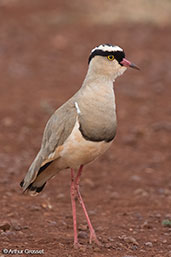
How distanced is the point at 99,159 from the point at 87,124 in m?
4.56

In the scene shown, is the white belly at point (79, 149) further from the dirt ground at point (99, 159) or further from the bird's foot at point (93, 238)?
the dirt ground at point (99, 159)

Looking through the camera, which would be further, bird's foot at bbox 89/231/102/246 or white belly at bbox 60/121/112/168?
bird's foot at bbox 89/231/102/246

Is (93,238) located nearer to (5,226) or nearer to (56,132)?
(5,226)

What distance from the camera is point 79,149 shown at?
5.95 m

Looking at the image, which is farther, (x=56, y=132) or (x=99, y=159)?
(x=99, y=159)

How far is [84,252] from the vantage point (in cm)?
591

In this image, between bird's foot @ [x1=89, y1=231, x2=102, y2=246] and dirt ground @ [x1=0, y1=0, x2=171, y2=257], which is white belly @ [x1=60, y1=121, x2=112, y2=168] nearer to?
bird's foot @ [x1=89, y1=231, x2=102, y2=246]

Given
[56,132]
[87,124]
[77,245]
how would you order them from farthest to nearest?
[56,132]
[77,245]
[87,124]

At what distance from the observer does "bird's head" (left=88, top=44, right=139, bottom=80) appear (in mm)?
6203

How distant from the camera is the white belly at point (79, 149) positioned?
5914mm

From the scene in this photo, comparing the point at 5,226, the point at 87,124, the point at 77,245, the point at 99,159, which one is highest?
the point at 99,159

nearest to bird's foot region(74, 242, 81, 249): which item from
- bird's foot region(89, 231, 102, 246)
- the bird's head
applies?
bird's foot region(89, 231, 102, 246)

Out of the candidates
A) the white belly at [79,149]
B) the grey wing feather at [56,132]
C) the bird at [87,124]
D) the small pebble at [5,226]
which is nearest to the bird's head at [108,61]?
the bird at [87,124]

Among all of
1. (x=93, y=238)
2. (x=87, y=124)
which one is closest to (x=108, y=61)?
(x=87, y=124)
